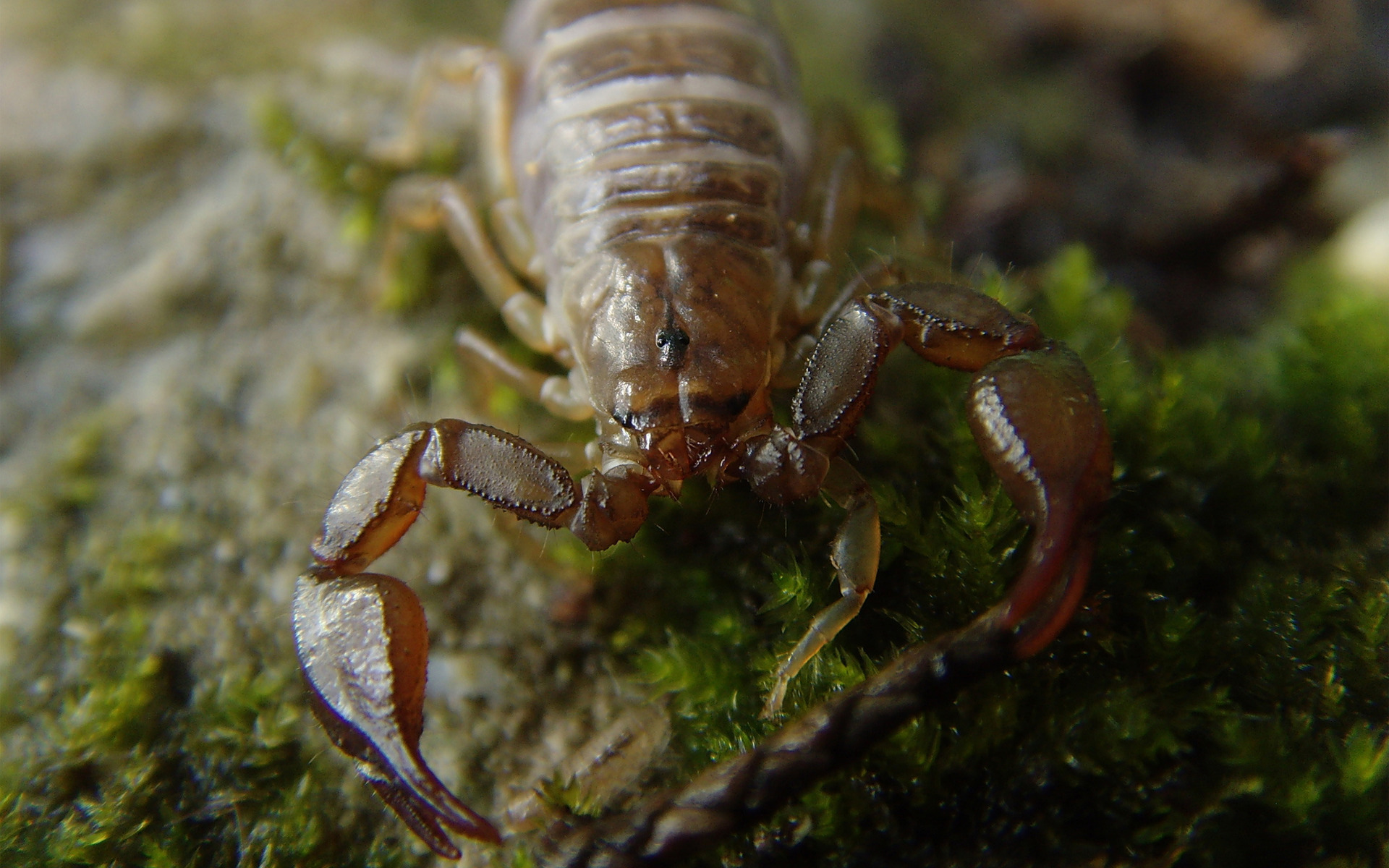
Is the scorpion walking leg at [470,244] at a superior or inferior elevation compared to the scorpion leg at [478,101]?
inferior

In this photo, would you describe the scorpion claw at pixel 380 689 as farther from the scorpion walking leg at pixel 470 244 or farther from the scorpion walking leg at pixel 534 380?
the scorpion walking leg at pixel 470 244

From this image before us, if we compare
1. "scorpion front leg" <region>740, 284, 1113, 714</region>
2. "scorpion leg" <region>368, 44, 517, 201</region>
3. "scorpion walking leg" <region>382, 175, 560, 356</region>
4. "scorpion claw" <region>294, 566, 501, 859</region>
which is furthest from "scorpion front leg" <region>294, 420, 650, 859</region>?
"scorpion leg" <region>368, 44, 517, 201</region>

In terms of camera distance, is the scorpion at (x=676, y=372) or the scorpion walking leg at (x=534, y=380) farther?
the scorpion walking leg at (x=534, y=380)

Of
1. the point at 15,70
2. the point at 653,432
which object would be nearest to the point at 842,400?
the point at 653,432

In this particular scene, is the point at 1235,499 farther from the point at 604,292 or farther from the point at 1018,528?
the point at 604,292

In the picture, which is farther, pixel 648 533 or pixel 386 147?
pixel 386 147

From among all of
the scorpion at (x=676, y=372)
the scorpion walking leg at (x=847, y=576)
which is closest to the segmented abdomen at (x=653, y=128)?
the scorpion at (x=676, y=372)

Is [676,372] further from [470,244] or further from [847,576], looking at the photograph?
[470,244]
